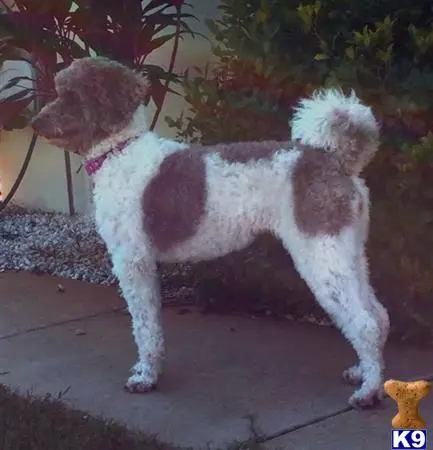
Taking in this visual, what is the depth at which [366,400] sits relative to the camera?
Answer: 4922 mm

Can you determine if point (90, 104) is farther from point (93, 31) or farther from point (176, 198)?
point (93, 31)

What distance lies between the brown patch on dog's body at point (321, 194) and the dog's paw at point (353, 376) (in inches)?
33.5

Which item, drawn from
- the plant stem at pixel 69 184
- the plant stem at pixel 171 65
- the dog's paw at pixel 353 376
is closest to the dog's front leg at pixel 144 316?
the dog's paw at pixel 353 376

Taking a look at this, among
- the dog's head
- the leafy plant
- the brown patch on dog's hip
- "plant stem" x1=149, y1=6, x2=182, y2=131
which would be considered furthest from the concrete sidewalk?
the leafy plant

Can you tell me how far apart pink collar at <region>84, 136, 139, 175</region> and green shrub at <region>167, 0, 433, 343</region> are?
104 cm

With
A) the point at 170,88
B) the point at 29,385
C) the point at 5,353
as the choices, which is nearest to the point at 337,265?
the point at 29,385

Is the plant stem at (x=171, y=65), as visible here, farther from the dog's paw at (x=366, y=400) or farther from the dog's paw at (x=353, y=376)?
the dog's paw at (x=366, y=400)

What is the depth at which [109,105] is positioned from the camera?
5.18 meters

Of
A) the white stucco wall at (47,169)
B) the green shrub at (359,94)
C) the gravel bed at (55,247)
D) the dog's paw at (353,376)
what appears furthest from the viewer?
the white stucco wall at (47,169)

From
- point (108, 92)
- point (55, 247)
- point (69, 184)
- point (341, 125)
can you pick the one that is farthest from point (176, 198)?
point (69, 184)

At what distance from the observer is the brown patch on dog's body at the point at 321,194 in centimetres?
487

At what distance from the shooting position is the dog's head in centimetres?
517

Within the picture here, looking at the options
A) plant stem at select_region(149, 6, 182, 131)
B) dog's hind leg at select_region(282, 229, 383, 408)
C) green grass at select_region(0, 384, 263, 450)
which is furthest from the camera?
plant stem at select_region(149, 6, 182, 131)

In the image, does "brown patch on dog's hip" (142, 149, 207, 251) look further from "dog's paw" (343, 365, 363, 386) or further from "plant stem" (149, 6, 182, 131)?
"plant stem" (149, 6, 182, 131)
